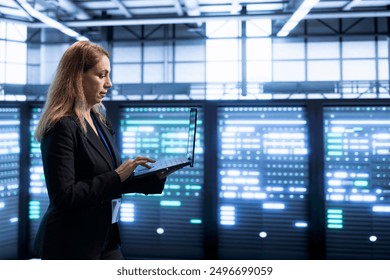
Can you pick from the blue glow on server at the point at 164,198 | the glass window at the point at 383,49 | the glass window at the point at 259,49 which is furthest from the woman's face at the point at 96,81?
the glass window at the point at 383,49

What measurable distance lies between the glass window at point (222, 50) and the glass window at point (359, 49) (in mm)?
4064

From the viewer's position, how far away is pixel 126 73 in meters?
13.9

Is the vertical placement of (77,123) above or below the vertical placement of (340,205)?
above

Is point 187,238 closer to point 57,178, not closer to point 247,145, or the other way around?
point 247,145

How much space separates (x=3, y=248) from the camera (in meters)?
3.46

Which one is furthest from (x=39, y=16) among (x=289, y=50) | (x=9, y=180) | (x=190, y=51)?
(x=289, y=50)

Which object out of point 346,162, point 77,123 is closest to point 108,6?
point 346,162

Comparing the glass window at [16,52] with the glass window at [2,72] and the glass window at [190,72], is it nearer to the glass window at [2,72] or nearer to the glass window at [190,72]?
the glass window at [2,72]

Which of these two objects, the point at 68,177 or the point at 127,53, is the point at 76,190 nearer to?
the point at 68,177

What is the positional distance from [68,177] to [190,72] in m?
12.7

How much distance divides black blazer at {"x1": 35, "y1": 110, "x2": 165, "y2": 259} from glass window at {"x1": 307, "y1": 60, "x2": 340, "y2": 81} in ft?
41.9

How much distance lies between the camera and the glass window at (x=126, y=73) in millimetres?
13766

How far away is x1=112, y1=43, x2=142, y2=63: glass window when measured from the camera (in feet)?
44.9

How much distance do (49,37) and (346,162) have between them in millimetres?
13691
